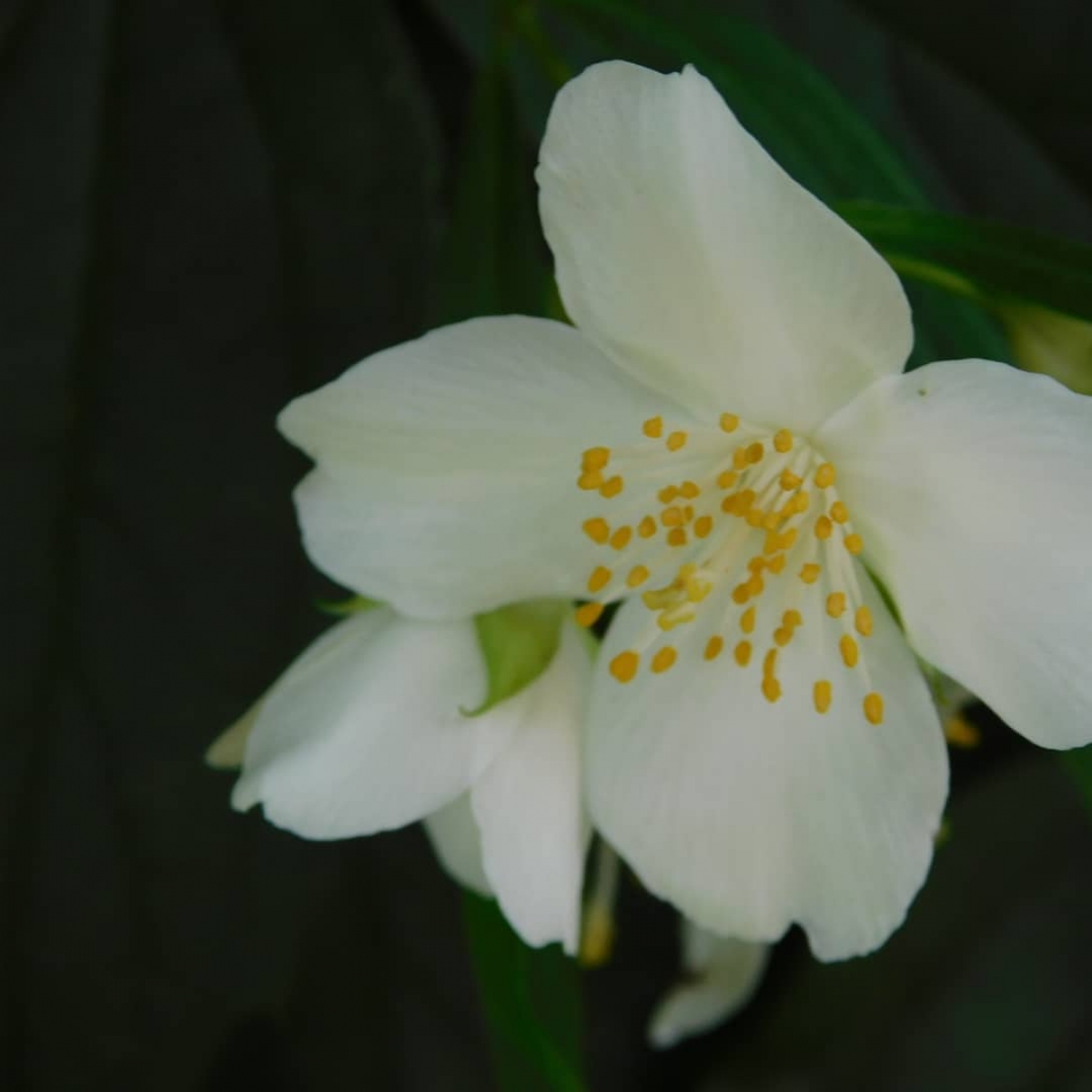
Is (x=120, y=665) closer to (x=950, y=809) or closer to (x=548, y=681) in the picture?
(x=548, y=681)

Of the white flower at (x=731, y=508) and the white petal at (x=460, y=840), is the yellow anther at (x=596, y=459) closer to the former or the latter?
the white flower at (x=731, y=508)

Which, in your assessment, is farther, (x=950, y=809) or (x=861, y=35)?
(x=950, y=809)

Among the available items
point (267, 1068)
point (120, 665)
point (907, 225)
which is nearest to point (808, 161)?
point (907, 225)

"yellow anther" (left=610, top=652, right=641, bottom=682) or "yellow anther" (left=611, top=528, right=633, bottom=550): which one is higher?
"yellow anther" (left=611, top=528, right=633, bottom=550)

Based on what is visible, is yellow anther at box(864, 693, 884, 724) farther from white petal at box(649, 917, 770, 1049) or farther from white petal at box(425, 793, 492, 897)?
white petal at box(649, 917, 770, 1049)

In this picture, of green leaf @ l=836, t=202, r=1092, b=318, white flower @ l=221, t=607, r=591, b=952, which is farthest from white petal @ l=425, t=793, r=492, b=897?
green leaf @ l=836, t=202, r=1092, b=318

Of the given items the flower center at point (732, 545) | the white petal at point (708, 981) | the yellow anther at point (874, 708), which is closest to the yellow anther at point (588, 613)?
the flower center at point (732, 545)
